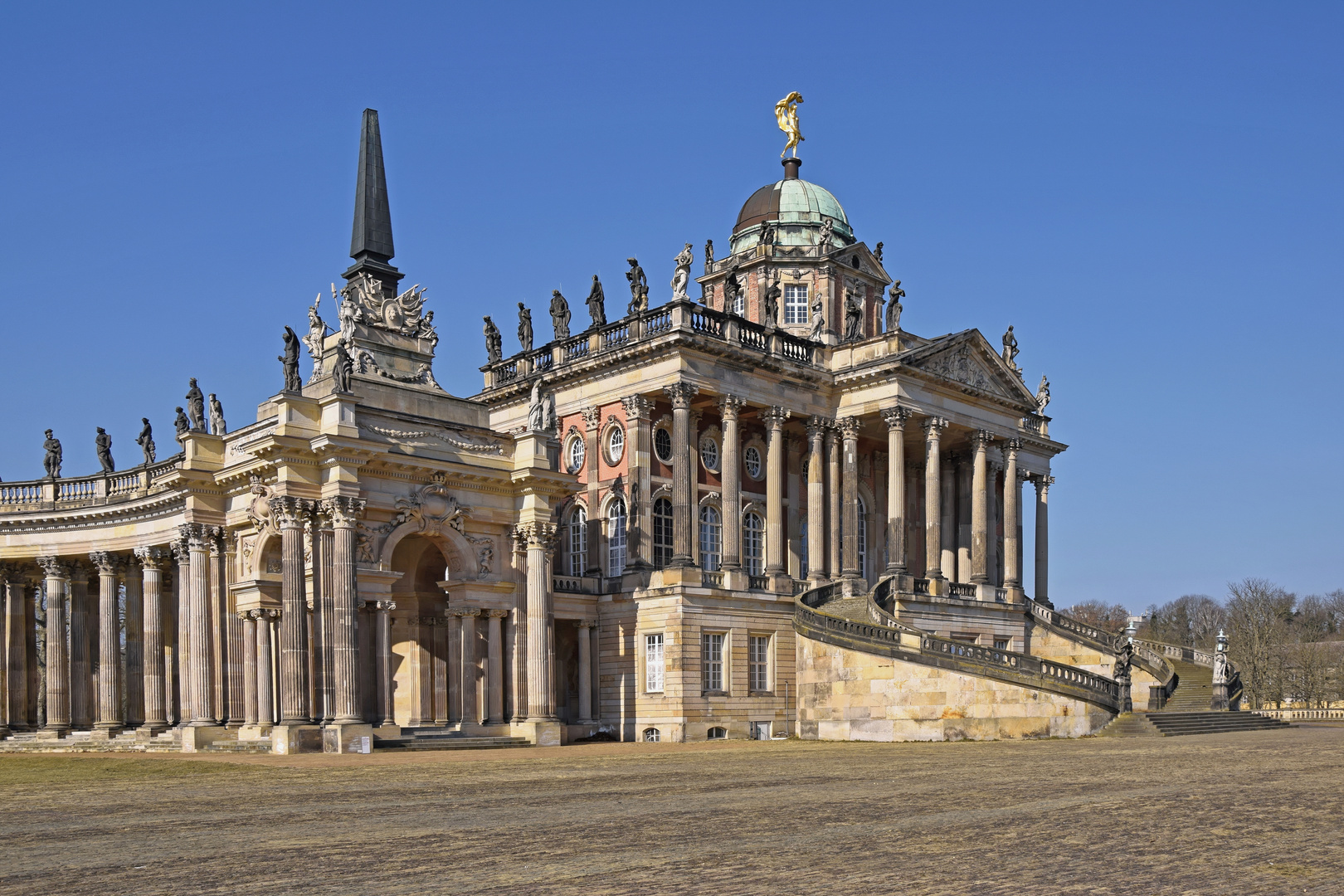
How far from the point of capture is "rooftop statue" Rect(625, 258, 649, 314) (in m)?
51.7

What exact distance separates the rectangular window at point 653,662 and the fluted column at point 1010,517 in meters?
18.8

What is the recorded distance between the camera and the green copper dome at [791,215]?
65000 mm

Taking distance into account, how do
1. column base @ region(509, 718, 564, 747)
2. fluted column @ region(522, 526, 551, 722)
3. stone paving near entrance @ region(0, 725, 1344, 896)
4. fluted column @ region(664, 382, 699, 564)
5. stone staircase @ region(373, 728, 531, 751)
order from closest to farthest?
stone paving near entrance @ region(0, 725, 1344, 896) < stone staircase @ region(373, 728, 531, 751) < column base @ region(509, 718, 564, 747) < fluted column @ region(522, 526, 551, 722) < fluted column @ region(664, 382, 699, 564)

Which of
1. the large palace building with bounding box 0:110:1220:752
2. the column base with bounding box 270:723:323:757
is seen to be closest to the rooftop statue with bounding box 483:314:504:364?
the large palace building with bounding box 0:110:1220:752

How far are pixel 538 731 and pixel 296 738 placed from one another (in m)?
7.99

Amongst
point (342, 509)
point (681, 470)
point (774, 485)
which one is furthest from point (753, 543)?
point (342, 509)

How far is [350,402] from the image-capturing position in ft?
128

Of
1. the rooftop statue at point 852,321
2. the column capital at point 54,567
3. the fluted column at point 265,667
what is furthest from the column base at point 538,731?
the rooftop statue at point 852,321

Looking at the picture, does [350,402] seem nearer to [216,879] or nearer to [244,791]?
[244,791]

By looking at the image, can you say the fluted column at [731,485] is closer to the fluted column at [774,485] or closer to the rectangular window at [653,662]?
the fluted column at [774,485]

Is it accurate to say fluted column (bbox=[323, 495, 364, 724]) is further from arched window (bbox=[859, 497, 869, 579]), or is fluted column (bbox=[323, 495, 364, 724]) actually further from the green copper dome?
the green copper dome

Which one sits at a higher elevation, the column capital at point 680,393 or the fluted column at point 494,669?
the column capital at point 680,393

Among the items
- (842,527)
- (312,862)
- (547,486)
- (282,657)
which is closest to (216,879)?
(312,862)

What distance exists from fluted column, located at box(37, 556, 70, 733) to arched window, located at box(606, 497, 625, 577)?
66.6 ft
